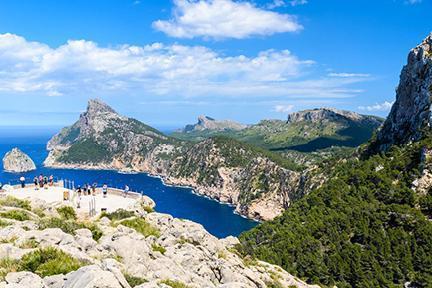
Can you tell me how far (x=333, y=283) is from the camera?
8050 cm

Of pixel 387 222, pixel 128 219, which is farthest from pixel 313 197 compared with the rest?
pixel 128 219

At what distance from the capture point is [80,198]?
48.1m

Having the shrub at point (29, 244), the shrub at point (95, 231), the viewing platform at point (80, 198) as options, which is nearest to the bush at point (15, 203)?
the viewing platform at point (80, 198)

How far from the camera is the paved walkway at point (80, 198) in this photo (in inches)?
1767

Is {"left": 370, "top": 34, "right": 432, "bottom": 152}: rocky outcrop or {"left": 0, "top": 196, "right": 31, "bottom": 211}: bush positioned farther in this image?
{"left": 370, "top": 34, "right": 432, "bottom": 152}: rocky outcrop

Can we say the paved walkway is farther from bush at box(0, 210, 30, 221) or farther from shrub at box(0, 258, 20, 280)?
shrub at box(0, 258, 20, 280)

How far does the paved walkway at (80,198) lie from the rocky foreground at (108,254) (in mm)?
3567

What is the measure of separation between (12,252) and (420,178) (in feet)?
351

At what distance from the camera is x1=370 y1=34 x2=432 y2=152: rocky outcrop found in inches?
4875

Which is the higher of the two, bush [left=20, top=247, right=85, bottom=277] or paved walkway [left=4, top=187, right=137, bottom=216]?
bush [left=20, top=247, right=85, bottom=277]

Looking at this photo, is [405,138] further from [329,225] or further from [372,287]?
[372,287]

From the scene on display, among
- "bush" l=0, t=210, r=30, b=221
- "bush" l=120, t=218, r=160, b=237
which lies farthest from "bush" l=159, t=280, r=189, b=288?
"bush" l=0, t=210, r=30, b=221

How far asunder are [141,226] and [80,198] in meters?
15.0

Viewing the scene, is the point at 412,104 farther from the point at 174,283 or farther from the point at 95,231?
the point at 174,283
